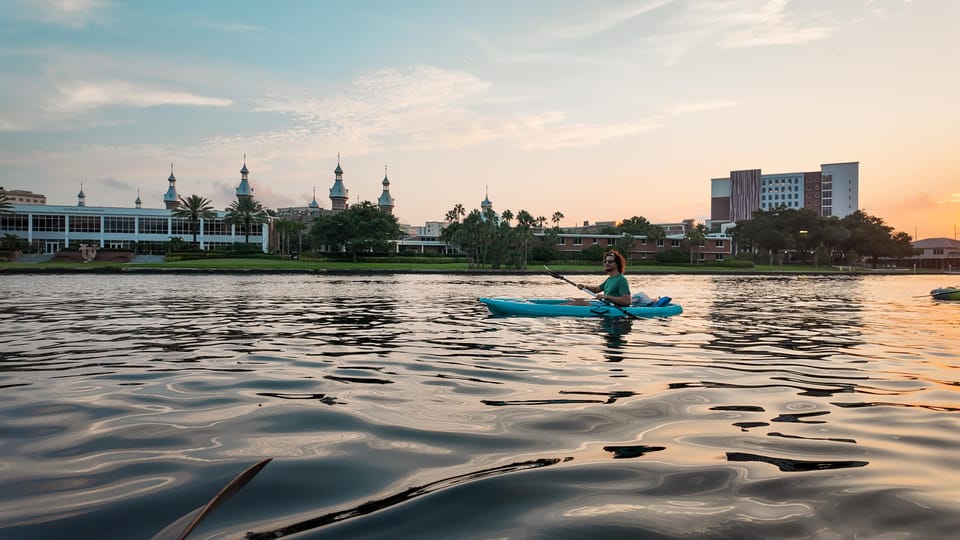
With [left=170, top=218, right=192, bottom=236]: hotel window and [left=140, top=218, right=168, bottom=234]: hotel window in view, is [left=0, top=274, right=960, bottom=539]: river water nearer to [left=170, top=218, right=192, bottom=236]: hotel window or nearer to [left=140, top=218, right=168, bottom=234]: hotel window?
[left=170, top=218, right=192, bottom=236]: hotel window

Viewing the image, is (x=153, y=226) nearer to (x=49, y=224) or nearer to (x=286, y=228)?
(x=49, y=224)

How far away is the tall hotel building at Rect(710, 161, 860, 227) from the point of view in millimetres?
181750

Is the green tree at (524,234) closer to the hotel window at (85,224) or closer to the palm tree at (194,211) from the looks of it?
the palm tree at (194,211)

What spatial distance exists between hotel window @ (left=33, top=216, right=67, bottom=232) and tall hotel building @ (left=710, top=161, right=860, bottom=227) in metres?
167

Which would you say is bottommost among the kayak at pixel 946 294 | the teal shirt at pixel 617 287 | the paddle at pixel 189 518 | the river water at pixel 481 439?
the kayak at pixel 946 294

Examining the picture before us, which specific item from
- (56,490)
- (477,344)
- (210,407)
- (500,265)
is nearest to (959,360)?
(477,344)

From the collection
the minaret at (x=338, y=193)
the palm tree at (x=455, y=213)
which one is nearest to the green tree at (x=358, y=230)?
the palm tree at (x=455, y=213)

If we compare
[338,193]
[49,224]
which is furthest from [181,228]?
[338,193]

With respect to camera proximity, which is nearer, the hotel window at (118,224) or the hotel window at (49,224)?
the hotel window at (49,224)

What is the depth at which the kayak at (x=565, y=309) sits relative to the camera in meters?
15.6

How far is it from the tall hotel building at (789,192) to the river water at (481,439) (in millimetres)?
193572

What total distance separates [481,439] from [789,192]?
691 ft

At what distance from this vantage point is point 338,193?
526ft

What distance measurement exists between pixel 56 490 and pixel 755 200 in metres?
206
